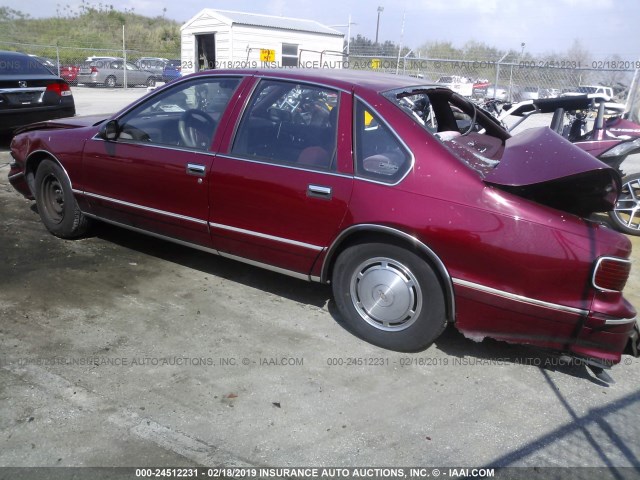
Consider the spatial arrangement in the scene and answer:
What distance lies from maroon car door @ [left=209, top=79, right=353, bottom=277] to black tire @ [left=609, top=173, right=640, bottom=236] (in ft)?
14.3

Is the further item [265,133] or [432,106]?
[432,106]

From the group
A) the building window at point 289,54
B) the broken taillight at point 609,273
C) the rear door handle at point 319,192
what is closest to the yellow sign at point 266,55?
the building window at point 289,54

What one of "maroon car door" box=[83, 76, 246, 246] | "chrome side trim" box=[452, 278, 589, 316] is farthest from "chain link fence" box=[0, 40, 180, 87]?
"chrome side trim" box=[452, 278, 589, 316]

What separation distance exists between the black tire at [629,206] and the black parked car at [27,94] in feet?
26.8

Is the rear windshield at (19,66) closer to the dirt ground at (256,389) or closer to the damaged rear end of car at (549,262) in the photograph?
the dirt ground at (256,389)

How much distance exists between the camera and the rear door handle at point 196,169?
3984 millimetres

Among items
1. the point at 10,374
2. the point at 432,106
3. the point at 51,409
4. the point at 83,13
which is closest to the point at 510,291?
the point at 432,106

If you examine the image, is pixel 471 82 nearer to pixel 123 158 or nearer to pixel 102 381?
pixel 123 158

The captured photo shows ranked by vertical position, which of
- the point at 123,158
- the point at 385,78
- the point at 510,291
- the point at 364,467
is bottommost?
the point at 364,467

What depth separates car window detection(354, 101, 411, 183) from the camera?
339 cm

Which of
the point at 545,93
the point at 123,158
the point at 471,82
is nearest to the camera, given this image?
the point at 123,158

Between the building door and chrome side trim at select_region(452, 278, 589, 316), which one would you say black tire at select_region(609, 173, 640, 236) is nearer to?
chrome side trim at select_region(452, 278, 589, 316)

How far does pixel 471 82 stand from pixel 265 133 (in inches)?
524

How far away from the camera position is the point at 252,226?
3.86 meters
